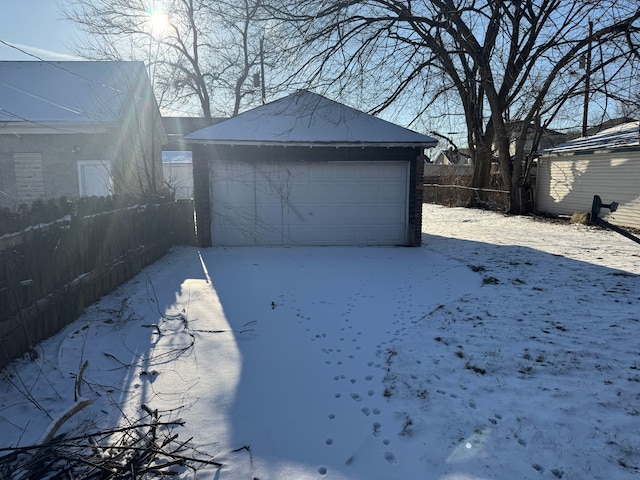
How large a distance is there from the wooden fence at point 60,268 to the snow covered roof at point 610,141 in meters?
14.9

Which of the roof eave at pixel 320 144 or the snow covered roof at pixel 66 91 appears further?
the snow covered roof at pixel 66 91

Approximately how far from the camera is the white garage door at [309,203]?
32.7 feet

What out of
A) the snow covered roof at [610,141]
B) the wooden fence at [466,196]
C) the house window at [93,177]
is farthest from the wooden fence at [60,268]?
the wooden fence at [466,196]

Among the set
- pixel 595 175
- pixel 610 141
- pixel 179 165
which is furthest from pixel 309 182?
pixel 179 165

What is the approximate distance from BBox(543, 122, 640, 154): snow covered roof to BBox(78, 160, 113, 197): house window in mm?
16661

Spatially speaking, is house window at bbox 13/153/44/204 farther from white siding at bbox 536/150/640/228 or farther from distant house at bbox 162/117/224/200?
white siding at bbox 536/150/640/228

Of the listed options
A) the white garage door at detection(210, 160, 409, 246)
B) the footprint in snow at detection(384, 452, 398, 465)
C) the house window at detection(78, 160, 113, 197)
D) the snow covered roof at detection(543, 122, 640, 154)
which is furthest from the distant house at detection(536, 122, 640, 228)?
the house window at detection(78, 160, 113, 197)

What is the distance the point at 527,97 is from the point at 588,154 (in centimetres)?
373

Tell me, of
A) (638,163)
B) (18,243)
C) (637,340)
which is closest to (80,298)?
(18,243)

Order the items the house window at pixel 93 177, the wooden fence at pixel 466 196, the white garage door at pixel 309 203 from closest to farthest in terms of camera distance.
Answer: the white garage door at pixel 309 203
the house window at pixel 93 177
the wooden fence at pixel 466 196

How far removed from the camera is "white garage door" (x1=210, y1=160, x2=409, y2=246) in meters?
9.98

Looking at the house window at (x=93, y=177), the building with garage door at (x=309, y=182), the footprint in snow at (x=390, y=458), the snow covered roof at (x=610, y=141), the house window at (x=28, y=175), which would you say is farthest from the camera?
the snow covered roof at (x=610, y=141)

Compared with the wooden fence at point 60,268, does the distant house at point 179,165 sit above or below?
above

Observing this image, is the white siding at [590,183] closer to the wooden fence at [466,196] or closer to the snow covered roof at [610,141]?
the snow covered roof at [610,141]
